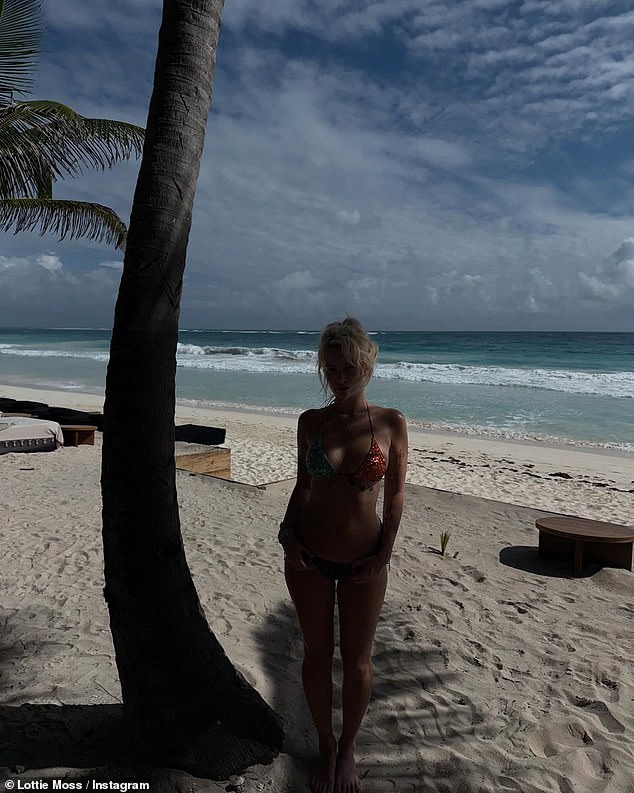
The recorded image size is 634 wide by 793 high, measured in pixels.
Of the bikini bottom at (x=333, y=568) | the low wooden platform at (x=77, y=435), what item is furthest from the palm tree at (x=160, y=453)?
the low wooden platform at (x=77, y=435)

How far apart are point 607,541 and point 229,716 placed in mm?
4081

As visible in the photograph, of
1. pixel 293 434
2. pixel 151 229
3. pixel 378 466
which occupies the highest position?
pixel 151 229

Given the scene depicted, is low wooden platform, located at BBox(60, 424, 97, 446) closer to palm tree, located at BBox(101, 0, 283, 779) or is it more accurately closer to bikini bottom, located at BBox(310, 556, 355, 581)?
palm tree, located at BBox(101, 0, 283, 779)

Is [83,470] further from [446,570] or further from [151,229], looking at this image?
[151,229]

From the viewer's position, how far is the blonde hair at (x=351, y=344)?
7.57 feet

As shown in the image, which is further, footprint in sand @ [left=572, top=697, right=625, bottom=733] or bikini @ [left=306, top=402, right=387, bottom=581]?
footprint in sand @ [left=572, top=697, right=625, bottom=733]

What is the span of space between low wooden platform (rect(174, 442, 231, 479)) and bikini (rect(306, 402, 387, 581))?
6.61 metres

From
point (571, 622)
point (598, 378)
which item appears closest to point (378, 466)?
point (571, 622)

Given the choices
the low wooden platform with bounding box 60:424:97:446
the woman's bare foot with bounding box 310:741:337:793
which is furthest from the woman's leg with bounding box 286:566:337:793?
the low wooden platform with bounding box 60:424:97:446

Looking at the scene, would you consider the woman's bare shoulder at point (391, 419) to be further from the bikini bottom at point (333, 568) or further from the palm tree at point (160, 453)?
the palm tree at point (160, 453)

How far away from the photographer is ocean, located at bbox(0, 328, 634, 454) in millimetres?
17812

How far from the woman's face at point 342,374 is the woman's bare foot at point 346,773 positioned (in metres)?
1.42

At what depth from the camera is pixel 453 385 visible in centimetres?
2920

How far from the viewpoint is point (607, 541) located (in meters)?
5.44
